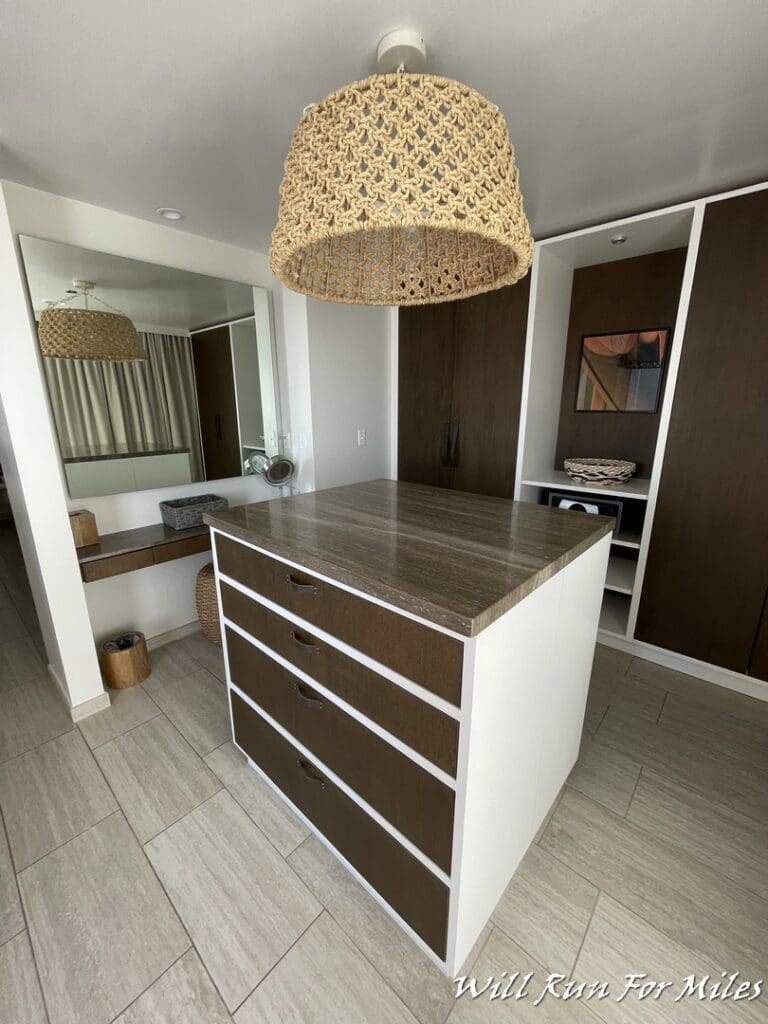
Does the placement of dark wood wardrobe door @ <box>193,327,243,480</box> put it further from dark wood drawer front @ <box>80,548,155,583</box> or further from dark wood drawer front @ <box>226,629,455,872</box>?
dark wood drawer front @ <box>226,629,455,872</box>

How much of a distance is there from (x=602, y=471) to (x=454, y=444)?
0.95 m

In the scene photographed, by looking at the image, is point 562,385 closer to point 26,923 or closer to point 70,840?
point 70,840

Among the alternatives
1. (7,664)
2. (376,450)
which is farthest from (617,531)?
(7,664)

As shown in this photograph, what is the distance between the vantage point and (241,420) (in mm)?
2666

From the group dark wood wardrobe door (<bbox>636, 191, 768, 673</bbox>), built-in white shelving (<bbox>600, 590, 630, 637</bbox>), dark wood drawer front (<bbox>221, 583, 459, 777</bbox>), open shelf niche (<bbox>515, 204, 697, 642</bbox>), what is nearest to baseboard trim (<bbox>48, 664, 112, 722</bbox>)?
dark wood drawer front (<bbox>221, 583, 459, 777</bbox>)

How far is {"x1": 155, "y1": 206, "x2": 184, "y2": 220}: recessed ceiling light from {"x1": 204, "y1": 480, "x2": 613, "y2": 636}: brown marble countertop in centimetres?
161

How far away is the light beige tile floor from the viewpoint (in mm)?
1030

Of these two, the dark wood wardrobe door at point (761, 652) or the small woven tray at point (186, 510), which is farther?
the small woven tray at point (186, 510)

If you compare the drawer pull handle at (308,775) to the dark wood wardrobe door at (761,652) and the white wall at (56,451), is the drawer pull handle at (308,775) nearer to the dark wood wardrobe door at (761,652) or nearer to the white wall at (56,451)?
the white wall at (56,451)

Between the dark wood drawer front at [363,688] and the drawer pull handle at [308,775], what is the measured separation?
370mm

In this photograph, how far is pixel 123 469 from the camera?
222cm

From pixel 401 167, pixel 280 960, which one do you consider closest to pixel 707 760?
pixel 280 960

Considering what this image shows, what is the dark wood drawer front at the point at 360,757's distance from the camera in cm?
95

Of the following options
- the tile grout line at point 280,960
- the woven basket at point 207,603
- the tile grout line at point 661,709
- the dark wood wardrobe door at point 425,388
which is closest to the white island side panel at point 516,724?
the tile grout line at point 280,960
